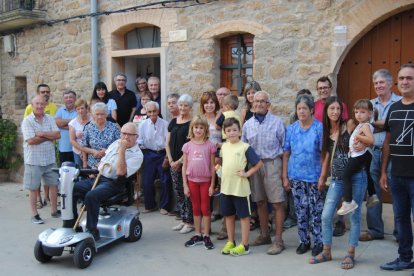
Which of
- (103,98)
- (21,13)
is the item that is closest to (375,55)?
(103,98)

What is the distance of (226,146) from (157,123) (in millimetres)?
1811

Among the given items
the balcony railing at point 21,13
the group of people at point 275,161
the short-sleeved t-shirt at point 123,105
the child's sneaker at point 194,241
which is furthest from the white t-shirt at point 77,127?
the balcony railing at point 21,13

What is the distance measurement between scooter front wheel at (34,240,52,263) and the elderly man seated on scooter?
0.43 m

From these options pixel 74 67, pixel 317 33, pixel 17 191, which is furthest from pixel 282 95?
pixel 17 191

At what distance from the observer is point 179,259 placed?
4.66 meters

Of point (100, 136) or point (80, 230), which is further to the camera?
point (100, 136)

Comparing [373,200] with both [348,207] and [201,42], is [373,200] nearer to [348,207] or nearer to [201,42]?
[348,207]

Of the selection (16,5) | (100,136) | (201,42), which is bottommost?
(100,136)

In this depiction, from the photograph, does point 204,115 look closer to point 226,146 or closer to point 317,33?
point 226,146

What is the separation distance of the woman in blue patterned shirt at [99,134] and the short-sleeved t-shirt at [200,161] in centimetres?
107

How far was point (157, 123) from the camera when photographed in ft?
20.8

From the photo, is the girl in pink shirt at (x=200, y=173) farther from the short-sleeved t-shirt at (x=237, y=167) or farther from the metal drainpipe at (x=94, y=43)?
the metal drainpipe at (x=94, y=43)

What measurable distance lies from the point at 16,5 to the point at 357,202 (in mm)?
7880

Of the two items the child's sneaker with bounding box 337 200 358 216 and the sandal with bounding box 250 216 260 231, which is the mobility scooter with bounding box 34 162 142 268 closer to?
the sandal with bounding box 250 216 260 231
